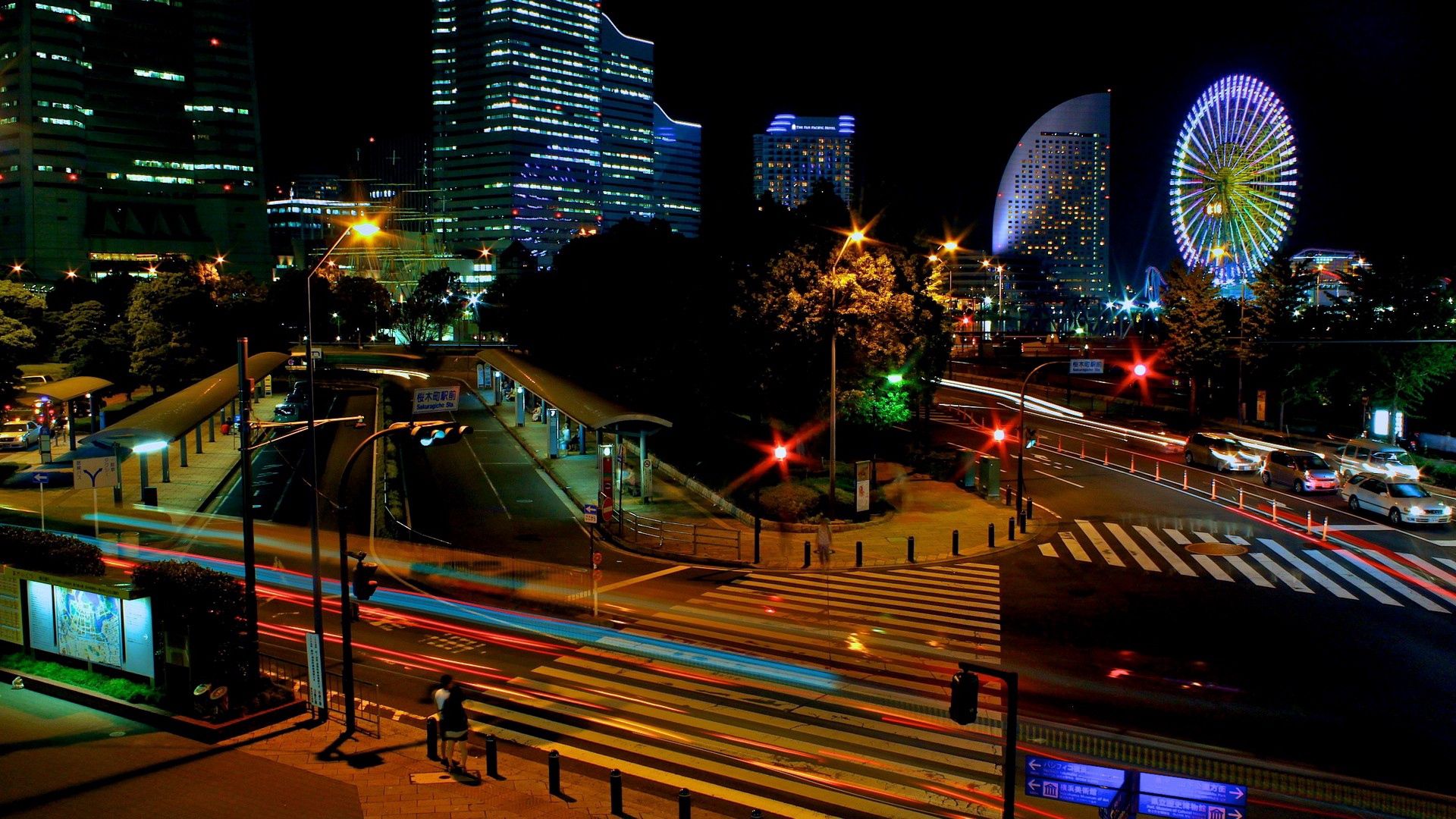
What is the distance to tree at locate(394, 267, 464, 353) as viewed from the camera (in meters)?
116

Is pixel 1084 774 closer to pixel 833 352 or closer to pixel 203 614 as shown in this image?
pixel 203 614

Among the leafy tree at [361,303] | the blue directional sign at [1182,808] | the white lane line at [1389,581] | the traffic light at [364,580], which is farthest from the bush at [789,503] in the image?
the leafy tree at [361,303]

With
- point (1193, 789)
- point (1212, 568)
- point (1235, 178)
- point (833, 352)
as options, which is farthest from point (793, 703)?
point (1235, 178)

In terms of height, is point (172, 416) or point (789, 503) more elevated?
point (172, 416)

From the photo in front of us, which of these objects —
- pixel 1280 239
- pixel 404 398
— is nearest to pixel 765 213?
pixel 404 398

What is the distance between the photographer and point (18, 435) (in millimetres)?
47375

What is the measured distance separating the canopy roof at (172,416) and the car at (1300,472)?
135 ft

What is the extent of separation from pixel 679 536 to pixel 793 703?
1395 cm

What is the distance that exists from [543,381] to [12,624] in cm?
2807

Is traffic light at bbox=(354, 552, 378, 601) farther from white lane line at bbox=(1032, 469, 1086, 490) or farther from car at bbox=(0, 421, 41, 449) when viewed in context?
car at bbox=(0, 421, 41, 449)

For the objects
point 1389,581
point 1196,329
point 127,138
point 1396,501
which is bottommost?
point 1389,581

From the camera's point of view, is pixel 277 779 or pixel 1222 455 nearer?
pixel 277 779

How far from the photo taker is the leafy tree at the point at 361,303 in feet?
389

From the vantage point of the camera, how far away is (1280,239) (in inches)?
2518
